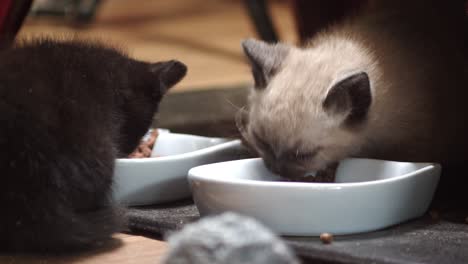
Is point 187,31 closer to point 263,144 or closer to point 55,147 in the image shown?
point 263,144

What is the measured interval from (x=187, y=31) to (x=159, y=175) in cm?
309

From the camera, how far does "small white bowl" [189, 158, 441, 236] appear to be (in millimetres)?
1456

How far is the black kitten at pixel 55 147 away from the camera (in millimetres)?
1439

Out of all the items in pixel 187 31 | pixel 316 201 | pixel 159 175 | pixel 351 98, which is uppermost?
pixel 351 98

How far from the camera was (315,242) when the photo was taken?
1.45m

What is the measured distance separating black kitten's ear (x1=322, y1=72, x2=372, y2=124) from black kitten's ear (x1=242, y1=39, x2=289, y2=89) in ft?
0.69

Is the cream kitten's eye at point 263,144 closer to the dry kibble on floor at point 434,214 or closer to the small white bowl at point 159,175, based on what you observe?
the small white bowl at point 159,175

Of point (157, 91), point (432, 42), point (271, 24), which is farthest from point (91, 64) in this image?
point (271, 24)

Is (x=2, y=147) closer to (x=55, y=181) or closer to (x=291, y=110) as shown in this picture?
(x=55, y=181)

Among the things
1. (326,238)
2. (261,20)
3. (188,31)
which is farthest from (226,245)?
(188,31)

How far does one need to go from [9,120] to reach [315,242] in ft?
1.91

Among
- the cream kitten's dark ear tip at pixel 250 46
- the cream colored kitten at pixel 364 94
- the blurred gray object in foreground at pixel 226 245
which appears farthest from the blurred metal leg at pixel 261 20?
the blurred gray object in foreground at pixel 226 245

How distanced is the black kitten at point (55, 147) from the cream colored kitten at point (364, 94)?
13.6 inches

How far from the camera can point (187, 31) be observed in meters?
4.78
